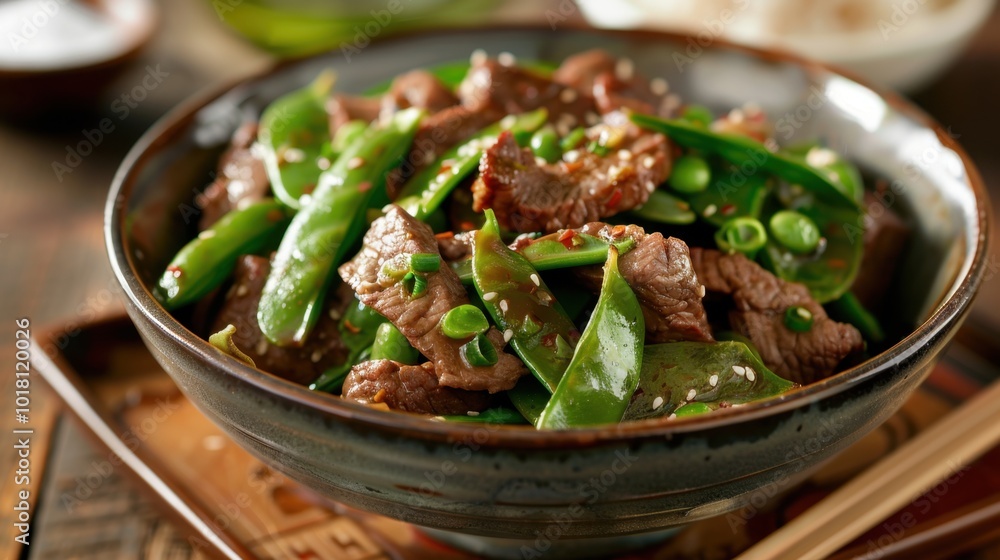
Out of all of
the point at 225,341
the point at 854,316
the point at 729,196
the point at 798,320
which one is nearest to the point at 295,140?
the point at 225,341

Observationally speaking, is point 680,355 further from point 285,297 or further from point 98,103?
point 98,103

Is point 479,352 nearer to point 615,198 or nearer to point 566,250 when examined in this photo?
point 566,250

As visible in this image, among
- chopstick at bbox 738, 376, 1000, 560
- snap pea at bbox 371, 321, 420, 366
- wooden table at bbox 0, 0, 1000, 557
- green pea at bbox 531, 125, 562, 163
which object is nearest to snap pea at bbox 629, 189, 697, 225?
green pea at bbox 531, 125, 562, 163

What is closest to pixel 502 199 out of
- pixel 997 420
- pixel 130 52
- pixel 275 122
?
pixel 275 122

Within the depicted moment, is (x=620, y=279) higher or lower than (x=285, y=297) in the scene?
higher

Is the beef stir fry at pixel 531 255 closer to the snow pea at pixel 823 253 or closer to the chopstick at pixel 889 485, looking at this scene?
the snow pea at pixel 823 253
